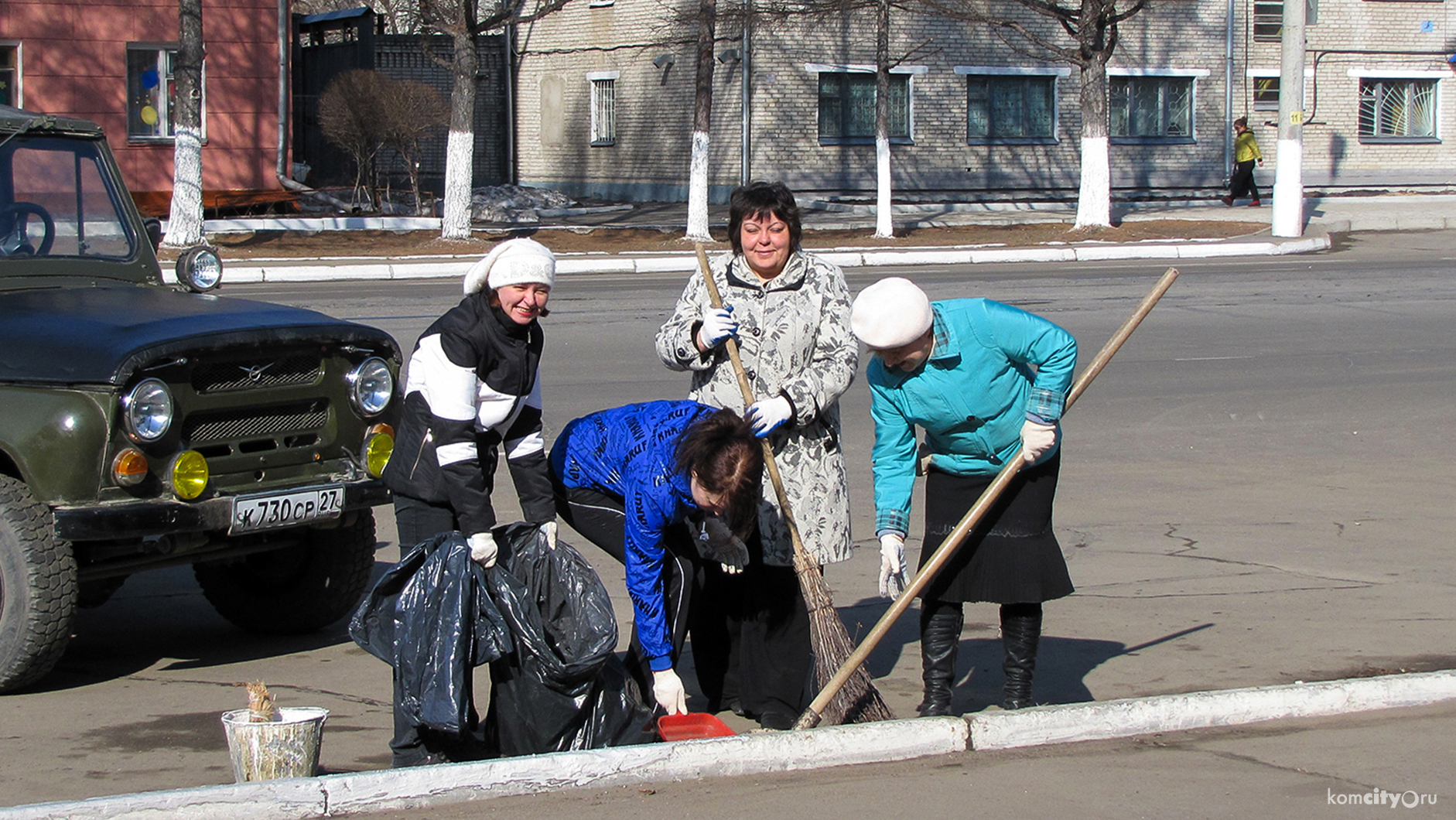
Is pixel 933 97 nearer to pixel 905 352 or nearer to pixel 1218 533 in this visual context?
pixel 1218 533

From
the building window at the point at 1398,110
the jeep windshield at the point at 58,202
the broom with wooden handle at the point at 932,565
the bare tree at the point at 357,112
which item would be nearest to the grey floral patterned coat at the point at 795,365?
the broom with wooden handle at the point at 932,565

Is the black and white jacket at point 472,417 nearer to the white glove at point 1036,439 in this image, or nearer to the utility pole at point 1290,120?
the white glove at point 1036,439

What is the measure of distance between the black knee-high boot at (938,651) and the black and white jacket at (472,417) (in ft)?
3.81

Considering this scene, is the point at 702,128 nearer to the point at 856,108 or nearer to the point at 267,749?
the point at 856,108

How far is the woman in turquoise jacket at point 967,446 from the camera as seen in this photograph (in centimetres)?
428

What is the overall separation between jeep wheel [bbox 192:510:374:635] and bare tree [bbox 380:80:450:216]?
2273cm

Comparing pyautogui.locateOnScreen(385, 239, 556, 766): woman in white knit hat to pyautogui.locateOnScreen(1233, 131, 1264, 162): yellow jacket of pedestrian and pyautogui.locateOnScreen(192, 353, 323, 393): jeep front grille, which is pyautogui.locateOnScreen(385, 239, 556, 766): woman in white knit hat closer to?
pyautogui.locateOnScreen(192, 353, 323, 393): jeep front grille

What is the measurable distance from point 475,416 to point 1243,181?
30472 millimetres

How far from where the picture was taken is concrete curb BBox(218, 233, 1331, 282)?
19750mm

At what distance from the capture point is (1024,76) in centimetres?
3369

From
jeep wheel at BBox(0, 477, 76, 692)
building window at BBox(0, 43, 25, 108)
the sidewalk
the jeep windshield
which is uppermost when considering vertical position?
building window at BBox(0, 43, 25, 108)

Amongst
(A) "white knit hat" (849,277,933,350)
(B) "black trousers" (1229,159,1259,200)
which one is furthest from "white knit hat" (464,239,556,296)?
(B) "black trousers" (1229,159,1259,200)

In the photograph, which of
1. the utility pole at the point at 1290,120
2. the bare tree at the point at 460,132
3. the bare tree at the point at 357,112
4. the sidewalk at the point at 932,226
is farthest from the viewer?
the bare tree at the point at 357,112

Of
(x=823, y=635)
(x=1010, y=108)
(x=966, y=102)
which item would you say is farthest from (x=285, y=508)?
(x=1010, y=108)
